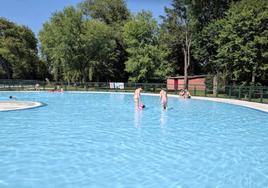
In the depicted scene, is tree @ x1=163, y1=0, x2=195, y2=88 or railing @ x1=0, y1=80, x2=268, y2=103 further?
tree @ x1=163, y1=0, x2=195, y2=88

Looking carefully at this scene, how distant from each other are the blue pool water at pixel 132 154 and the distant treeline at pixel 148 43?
1947 cm

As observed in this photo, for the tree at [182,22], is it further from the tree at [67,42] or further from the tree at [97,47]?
the tree at [67,42]

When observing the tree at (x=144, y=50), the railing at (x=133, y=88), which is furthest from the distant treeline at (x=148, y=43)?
the railing at (x=133, y=88)

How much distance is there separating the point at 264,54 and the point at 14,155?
28.2 m

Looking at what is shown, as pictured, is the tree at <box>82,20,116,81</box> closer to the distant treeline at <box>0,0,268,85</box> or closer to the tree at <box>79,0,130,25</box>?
the distant treeline at <box>0,0,268,85</box>

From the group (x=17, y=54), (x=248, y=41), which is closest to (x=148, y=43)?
(x=248, y=41)

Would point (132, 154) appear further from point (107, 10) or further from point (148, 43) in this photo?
point (107, 10)

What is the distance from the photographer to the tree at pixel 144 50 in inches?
1953

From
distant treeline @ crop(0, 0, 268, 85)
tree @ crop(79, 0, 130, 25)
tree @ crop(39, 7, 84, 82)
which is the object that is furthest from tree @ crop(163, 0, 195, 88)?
tree @ crop(79, 0, 130, 25)

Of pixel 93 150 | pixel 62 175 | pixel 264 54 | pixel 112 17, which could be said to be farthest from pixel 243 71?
pixel 112 17

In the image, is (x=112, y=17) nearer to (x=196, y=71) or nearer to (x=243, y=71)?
(x=196, y=71)

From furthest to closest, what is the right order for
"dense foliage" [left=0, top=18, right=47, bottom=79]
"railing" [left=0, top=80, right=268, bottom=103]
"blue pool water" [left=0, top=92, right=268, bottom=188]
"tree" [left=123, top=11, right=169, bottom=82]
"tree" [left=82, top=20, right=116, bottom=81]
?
"dense foliage" [left=0, top=18, right=47, bottom=79], "tree" [left=82, top=20, right=116, bottom=81], "tree" [left=123, top=11, right=169, bottom=82], "railing" [left=0, top=80, right=268, bottom=103], "blue pool water" [left=0, top=92, right=268, bottom=188]

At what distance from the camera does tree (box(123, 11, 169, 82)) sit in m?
49.6

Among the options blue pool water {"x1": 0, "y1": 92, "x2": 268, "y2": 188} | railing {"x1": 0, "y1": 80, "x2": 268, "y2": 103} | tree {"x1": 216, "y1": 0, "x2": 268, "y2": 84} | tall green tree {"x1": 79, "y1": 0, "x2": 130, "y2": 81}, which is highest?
tall green tree {"x1": 79, "y1": 0, "x2": 130, "y2": 81}
